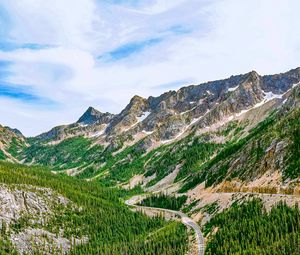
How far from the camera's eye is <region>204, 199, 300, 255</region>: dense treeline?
142 metres

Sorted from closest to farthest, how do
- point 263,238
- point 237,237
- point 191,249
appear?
point 263,238 < point 237,237 < point 191,249

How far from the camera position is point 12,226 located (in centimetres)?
19462

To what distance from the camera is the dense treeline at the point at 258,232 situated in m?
142

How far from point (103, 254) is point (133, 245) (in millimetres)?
15166

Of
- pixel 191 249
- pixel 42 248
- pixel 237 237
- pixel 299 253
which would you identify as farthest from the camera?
pixel 42 248

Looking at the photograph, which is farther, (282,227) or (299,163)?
(299,163)

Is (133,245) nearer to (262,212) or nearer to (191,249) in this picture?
(191,249)

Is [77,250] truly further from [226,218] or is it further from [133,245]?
[226,218]

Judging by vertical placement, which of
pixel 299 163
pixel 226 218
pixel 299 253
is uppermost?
pixel 299 163

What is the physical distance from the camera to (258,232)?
156500mm

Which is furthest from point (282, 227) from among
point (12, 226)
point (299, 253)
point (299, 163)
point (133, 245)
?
point (12, 226)

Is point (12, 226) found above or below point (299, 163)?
below

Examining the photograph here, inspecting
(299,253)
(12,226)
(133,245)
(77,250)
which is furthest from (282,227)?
(12,226)

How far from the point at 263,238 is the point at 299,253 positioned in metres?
17.5
